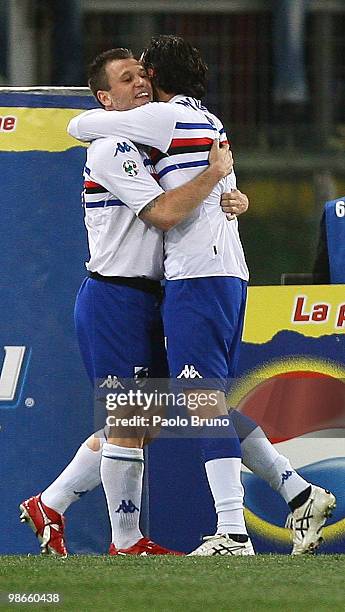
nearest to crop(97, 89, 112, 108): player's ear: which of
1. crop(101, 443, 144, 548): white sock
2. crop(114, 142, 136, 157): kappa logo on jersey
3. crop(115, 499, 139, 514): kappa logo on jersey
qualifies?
crop(114, 142, 136, 157): kappa logo on jersey

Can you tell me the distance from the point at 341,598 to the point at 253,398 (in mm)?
1132

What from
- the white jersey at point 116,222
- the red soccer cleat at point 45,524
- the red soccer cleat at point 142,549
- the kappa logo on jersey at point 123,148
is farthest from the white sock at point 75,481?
the kappa logo on jersey at point 123,148

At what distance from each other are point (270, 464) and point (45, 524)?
570 mm

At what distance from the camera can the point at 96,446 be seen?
360 cm

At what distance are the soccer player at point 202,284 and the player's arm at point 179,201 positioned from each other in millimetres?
46

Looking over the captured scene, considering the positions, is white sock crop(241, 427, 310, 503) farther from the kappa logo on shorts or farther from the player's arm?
the player's arm

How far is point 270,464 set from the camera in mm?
3543

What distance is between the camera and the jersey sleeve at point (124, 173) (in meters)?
3.42

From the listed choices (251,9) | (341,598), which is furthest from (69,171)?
(251,9)

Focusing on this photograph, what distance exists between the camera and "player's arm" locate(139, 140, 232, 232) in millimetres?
→ 3404

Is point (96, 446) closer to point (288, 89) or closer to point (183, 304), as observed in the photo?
point (183, 304)

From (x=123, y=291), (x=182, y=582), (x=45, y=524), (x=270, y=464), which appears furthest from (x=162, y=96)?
(x=182, y=582)

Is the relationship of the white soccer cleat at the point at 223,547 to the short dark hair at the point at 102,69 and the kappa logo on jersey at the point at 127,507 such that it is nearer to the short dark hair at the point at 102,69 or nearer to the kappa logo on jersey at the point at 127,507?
the kappa logo on jersey at the point at 127,507

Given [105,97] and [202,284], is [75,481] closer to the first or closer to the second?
[202,284]
